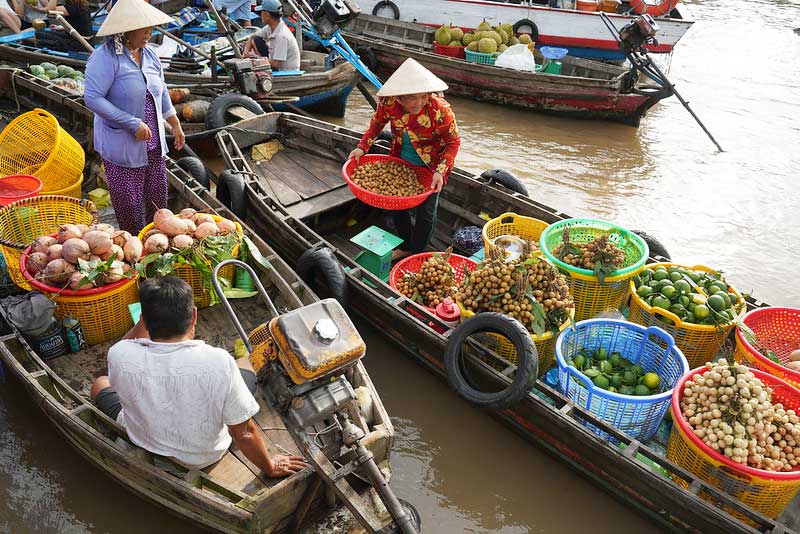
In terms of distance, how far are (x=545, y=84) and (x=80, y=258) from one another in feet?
27.3

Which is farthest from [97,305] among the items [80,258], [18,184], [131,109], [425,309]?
[425,309]

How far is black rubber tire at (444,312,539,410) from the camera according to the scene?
11.6ft

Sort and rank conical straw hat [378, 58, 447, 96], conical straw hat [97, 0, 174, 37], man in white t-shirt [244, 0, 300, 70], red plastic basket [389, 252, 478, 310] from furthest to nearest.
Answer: man in white t-shirt [244, 0, 300, 70] < red plastic basket [389, 252, 478, 310] < conical straw hat [378, 58, 447, 96] < conical straw hat [97, 0, 174, 37]

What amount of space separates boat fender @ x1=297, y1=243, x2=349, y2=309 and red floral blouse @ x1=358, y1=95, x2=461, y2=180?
112 cm

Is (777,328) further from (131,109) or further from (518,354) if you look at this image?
(131,109)

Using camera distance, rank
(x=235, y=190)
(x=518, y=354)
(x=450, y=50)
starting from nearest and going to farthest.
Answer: (x=518, y=354) → (x=235, y=190) → (x=450, y=50)

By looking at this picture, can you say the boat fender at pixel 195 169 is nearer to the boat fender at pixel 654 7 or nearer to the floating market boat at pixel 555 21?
the floating market boat at pixel 555 21

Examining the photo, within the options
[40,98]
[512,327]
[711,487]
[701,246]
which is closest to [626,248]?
[512,327]

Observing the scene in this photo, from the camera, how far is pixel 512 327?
3.60 meters

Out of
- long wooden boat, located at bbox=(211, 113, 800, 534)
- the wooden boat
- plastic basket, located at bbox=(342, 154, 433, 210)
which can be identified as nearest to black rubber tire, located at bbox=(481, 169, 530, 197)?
long wooden boat, located at bbox=(211, 113, 800, 534)

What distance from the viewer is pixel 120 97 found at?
13.0ft

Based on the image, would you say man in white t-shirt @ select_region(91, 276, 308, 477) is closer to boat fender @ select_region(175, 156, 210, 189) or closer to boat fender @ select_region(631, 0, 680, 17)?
boat fender @ select_region(175, 156, 210, 189)

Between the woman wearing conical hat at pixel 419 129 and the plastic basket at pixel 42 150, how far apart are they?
2614mm

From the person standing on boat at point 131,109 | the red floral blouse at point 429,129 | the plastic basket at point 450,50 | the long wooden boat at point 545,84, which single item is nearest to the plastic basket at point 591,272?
the red floral blouse at point 429,129
